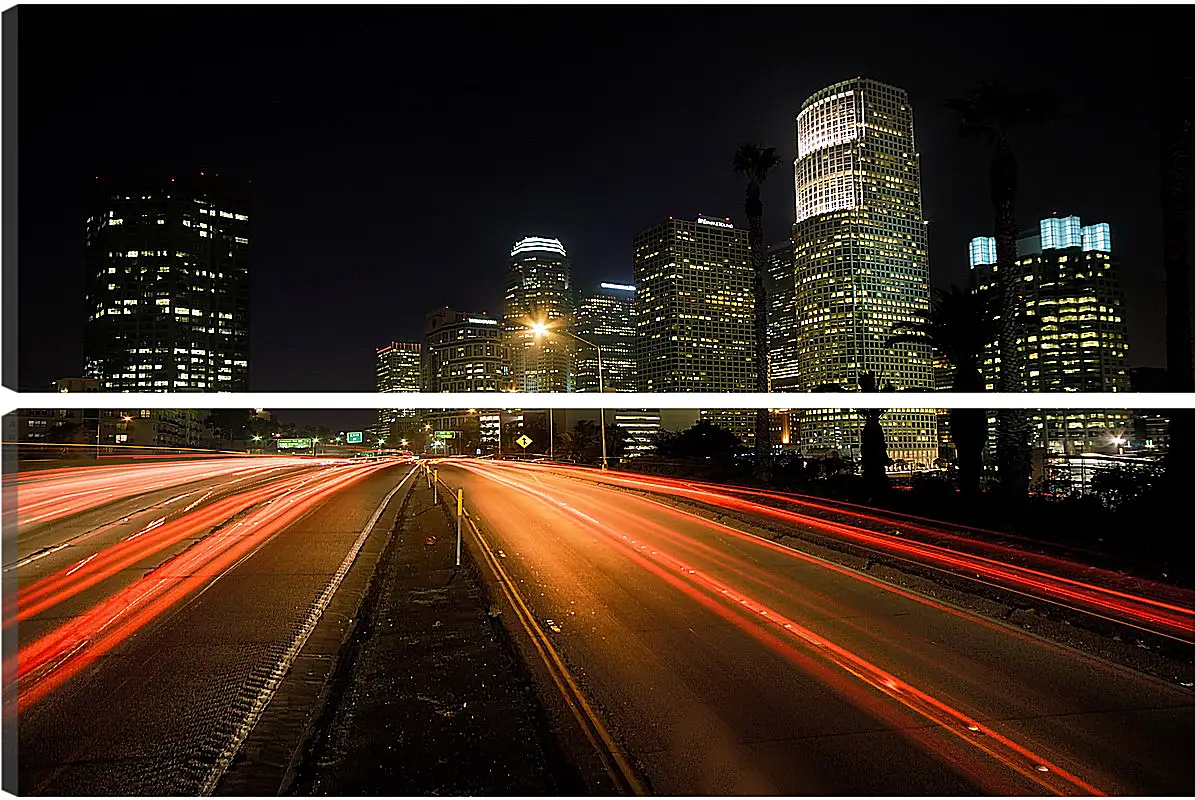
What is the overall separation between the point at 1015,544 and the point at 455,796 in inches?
387

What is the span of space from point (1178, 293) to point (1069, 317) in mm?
4067

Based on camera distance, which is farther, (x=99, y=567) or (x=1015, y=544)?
(x=1015, y=544)

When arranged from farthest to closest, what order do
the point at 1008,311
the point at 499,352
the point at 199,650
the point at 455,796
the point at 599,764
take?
1. the point at 1008,311
2. the point at 499,352
3. the point at 199,650
4. the point at 599,764
5. the point at 455,796

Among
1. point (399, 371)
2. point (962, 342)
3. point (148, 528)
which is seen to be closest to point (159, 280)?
point (399, 371)

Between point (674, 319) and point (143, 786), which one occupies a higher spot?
point (674, 319)

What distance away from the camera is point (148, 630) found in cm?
660

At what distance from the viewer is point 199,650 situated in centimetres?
605

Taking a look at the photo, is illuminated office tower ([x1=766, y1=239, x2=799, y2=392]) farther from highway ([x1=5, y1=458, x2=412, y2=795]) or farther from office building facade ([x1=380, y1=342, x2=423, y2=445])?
office building facade ([x1=380, y1=342, x2=423, y2=445])

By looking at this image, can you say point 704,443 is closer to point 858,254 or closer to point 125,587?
point 858,254

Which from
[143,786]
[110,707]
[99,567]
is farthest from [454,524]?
[143,786]

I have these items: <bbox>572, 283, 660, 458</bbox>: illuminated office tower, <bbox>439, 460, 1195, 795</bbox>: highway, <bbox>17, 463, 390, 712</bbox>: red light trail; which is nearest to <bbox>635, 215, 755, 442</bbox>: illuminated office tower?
<bbox>572, 283, 660, 458</bbox>: illuminated office tower

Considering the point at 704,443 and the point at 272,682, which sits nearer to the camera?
the point at 272,682

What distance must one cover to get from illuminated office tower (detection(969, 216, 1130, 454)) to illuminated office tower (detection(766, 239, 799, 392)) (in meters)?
4.59

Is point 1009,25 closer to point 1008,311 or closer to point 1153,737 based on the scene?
point 1153,737
